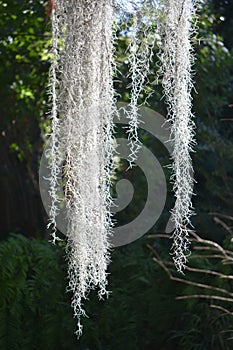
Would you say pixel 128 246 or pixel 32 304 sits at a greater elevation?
pixel 128 246

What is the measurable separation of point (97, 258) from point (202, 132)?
187 cm

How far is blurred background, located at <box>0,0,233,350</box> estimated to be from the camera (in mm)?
2275

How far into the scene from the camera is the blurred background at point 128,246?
228 centimetres

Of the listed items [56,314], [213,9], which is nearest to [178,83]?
[56,314]

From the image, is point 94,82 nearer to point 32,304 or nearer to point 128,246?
point 32,304

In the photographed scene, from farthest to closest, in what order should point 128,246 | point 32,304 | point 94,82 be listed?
point 128,246
point 32,304
point 94,82

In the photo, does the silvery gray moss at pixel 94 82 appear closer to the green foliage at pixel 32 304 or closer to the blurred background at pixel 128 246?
the blurred background at pixel 128 246

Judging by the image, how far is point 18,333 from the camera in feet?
7.77

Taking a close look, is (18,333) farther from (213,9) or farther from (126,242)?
(213,9)

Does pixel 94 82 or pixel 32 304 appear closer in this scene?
pixel 94 82

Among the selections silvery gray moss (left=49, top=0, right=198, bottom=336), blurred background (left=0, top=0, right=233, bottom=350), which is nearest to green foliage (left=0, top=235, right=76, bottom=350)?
blurred background (left=0, top=0, right=233, bottom=350)

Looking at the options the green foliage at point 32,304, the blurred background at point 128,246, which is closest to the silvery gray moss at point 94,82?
the blurred background at point 128,246

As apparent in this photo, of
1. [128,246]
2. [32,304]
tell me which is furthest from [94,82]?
[128,246]

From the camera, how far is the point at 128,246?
9.27 ft
